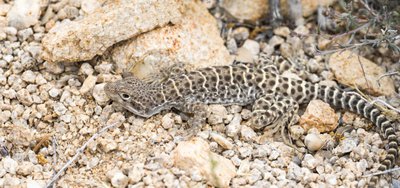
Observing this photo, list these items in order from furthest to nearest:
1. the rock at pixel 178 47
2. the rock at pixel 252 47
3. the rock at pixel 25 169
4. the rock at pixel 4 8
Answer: the rock at pixel 252 47 < the rock at pixel 4 8 < the rock at pixel 178 47 < the rock at pixel 25 169

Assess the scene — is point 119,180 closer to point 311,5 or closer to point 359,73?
point 359,73

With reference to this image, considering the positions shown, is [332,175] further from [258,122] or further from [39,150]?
[39,150]

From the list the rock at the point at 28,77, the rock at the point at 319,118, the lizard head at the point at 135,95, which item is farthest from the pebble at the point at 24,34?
the rock at the point at 319,118

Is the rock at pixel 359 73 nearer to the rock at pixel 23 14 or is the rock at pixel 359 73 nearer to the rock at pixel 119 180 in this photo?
the rock at pixel 119 180

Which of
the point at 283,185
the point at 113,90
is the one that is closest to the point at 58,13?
the point at 113,90

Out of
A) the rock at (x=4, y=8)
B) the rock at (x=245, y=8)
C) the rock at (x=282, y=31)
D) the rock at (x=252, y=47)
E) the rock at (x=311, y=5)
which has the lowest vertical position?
the rock at (x=252, y=47)
